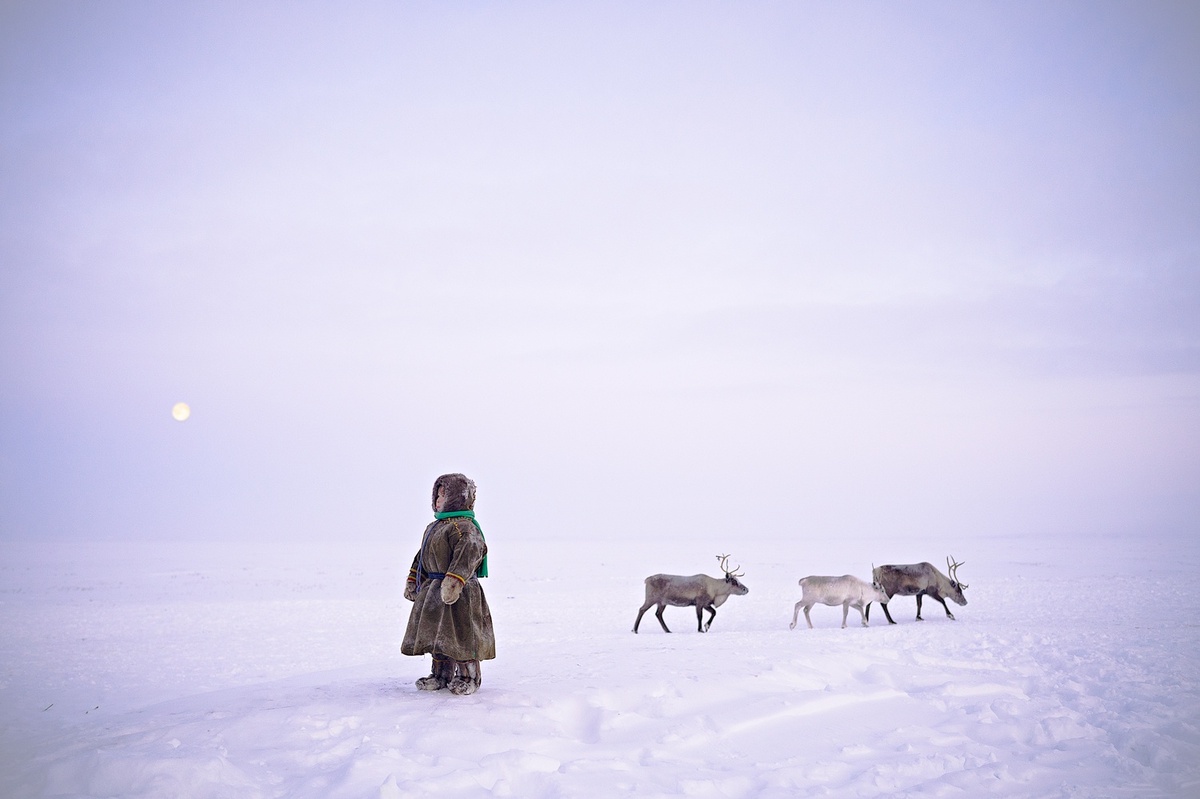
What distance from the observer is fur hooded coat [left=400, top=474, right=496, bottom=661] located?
6.57m

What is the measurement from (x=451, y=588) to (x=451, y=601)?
4.4 inches

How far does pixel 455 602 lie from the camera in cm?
667

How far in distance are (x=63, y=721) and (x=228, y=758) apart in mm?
4038

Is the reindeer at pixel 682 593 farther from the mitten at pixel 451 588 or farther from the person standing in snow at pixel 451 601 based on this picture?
the mitten at pixel 451 588

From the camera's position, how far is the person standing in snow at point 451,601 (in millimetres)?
6559

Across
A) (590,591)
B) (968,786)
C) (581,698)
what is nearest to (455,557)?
(581,698)

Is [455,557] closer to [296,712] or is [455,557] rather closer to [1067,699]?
[296,712]

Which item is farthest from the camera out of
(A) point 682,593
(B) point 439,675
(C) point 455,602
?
(A) point 682,593

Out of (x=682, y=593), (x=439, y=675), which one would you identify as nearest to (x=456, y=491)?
(x=439, y=675)

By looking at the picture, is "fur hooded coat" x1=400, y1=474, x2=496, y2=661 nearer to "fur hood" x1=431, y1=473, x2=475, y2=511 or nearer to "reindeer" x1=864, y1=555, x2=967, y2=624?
"fur hood" x1=431, y1=473, x2=475, y2=511

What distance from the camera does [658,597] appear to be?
1455 centimetres

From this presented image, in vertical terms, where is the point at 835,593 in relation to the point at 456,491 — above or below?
below

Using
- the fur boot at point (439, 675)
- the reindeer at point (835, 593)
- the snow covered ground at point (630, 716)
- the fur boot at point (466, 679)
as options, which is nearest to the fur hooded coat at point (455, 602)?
the fur boot at point (466, 679)

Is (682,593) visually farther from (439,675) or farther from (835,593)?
(439,675)
